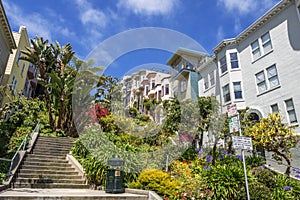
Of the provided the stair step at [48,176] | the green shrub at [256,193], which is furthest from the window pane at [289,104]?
the stair step at [48,176]

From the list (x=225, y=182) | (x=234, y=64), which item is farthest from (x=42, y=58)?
(x=225, y=182)

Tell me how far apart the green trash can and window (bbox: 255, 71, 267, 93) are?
38.8 feet

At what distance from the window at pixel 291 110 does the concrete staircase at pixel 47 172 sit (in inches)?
464

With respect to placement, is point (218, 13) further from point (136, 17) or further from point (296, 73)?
point (296, 73)

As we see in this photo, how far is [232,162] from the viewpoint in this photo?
1004 centimetres

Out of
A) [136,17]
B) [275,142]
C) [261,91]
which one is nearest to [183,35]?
[136,17]

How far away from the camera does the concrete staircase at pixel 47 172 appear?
7.95 meters

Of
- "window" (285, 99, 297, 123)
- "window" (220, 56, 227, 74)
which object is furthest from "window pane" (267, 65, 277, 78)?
"window" (220, 56, 227, 74)

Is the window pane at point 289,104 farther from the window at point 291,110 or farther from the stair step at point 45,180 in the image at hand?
the stair step at point 45,180

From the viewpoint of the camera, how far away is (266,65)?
14.2 m

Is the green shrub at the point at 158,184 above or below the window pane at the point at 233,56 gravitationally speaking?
below

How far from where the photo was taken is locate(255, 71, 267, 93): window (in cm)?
1421

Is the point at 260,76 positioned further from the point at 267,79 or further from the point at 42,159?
the point at 42,159

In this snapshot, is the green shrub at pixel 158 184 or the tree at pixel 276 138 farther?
the tree at pixel 276 138
